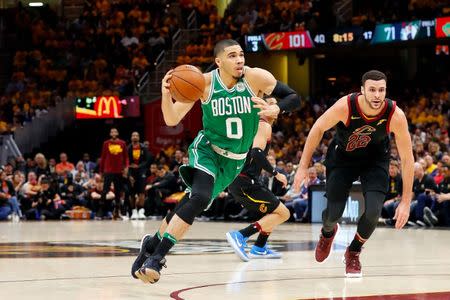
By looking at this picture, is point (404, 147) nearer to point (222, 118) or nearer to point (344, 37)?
point (222, 118)

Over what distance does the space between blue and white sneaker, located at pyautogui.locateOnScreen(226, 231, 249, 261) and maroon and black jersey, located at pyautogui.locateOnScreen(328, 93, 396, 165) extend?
1845mm

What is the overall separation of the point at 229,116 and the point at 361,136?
1.19 m

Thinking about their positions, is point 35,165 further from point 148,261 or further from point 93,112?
point 148,261

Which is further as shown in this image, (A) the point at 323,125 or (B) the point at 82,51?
(B) the point at 82,51

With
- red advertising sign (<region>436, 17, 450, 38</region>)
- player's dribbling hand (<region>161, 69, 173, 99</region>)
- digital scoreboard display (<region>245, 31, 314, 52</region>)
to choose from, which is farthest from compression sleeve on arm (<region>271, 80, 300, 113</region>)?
digital scoreboard display (<region>245, 31, 314, 52</region>)

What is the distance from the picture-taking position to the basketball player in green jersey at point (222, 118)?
25.9 feet

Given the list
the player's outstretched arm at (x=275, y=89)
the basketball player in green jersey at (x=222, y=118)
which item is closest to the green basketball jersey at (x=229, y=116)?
the basketball player in green jersey at (x=222, y=118)

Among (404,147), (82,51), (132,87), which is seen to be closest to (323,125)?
(404,147)

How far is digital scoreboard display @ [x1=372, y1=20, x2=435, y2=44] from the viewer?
88.1ft

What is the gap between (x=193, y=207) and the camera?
25.3ft

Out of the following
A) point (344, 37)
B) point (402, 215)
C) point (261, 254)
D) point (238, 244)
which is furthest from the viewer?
point (344, 37)

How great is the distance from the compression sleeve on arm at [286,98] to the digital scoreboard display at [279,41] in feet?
67.3

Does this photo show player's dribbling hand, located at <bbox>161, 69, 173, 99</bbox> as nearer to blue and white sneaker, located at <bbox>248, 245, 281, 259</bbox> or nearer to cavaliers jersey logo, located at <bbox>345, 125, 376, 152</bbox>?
cavaliers jersey logo, located at <bbox>345, 125, 376, 152</bbox>

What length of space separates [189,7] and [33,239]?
64.5 feet
